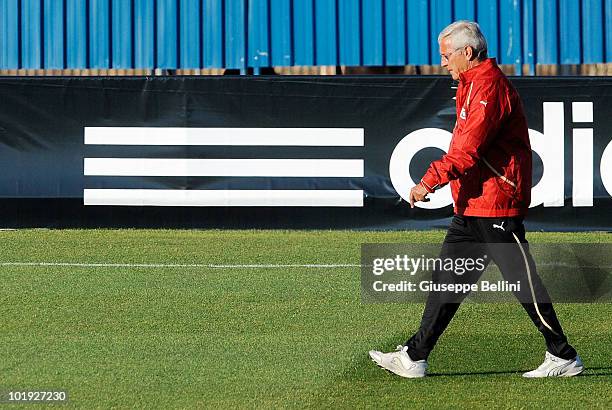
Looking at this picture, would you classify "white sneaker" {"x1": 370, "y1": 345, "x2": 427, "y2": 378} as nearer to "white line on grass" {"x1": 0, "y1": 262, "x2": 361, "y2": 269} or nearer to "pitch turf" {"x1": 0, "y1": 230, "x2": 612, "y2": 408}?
"pitch turf" {"x1": 0, "y1": 230, "x2": 612, "y2": 408}

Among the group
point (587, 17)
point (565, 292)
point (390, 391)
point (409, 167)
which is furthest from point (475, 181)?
point (587, 17)

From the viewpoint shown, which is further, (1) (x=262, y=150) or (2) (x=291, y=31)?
(2) (x=291, y=31)

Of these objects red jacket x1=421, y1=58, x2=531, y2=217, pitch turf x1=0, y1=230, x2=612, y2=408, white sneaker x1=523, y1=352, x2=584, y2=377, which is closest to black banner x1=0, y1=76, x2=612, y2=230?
pitch turf x1=0, y1=230, x2=612, y2=408

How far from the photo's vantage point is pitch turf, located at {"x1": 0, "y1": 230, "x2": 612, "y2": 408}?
619 centimetres

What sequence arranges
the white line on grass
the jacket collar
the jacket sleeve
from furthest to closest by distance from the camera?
1. the white line on grass
2. the jacket collar
3. the jacket sleeve

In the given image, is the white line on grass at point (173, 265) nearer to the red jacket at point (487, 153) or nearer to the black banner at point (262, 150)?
the black banner at point (262, 150)

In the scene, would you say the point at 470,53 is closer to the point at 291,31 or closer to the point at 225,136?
the point at 225,136

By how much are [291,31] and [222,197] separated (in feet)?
13.0

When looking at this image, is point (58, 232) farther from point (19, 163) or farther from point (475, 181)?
point (475, 181)

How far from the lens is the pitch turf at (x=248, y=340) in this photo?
6188mm

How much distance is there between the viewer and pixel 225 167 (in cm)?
1429

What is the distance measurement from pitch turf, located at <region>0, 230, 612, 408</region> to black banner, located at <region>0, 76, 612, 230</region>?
2.30 metres

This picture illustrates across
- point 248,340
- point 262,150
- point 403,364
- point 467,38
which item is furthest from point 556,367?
point 262,150

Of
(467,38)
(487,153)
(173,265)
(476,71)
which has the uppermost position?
(467,38)
